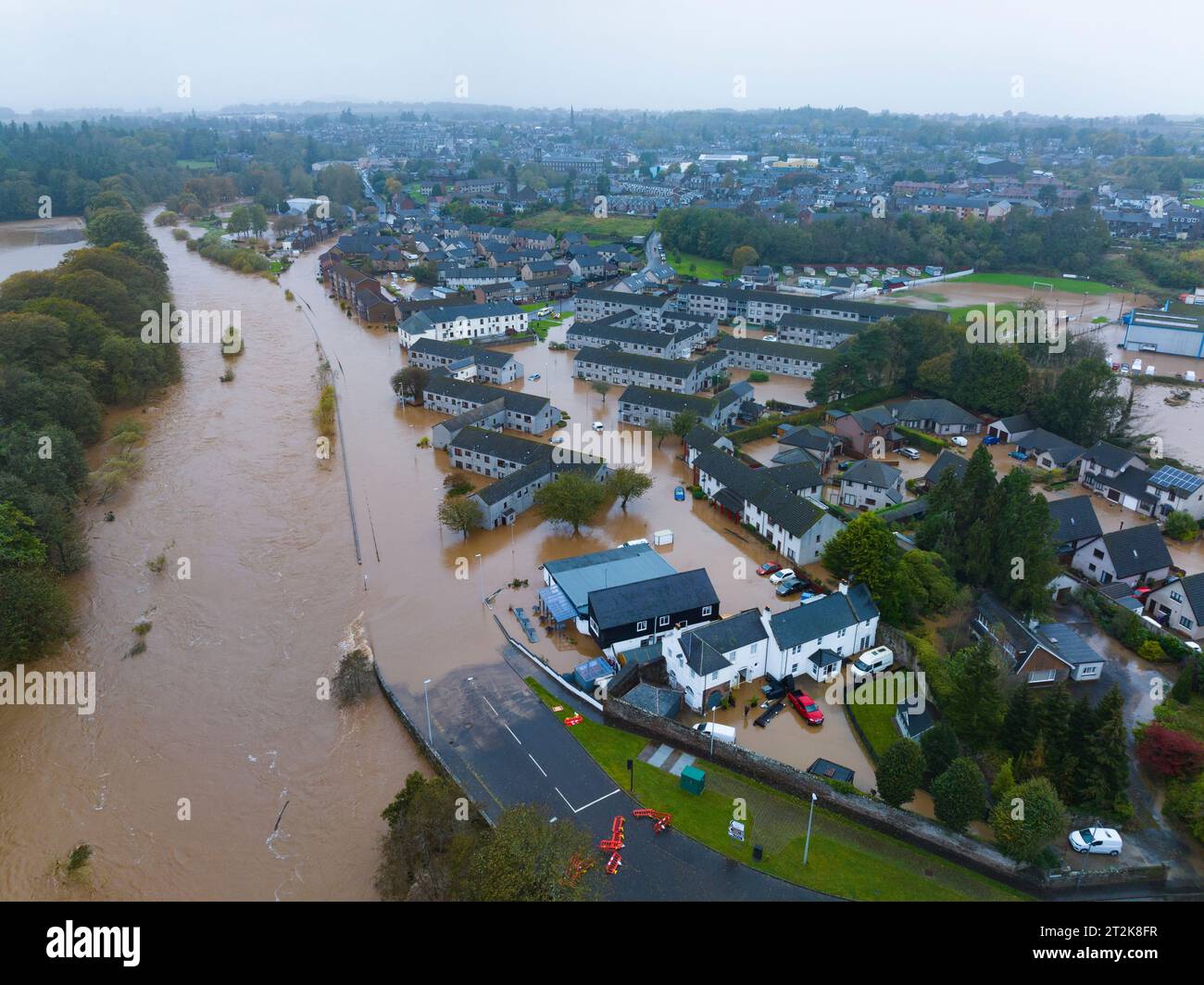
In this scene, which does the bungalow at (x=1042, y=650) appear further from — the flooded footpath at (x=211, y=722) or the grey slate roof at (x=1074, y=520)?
the flooded footpath at (x=211, y=722)

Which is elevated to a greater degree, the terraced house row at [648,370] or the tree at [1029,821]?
the terraced house row at [648,370]

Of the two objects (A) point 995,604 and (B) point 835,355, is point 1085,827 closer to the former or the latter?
(A) point 995,604

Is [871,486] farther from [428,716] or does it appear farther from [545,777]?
[428,716]

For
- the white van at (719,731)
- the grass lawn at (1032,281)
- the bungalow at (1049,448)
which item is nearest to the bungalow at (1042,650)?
the white van at (719,731)

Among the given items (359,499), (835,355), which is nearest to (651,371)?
(835,355)

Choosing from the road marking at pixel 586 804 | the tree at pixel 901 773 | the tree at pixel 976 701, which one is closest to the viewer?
the tree at pixel 901 773

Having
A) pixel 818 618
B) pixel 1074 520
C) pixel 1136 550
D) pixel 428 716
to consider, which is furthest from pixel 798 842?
pixel 1074 520
